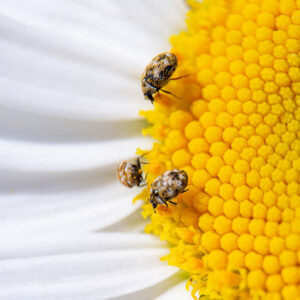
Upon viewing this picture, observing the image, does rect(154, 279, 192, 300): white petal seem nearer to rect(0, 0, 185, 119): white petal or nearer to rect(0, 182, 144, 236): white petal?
rect(0, 182, 144, 236): white petal

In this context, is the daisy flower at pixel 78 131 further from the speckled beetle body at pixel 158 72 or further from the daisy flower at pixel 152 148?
the speckled beetle body at pixel 158 72

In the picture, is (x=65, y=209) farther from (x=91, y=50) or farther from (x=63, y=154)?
(x=91, y=50)

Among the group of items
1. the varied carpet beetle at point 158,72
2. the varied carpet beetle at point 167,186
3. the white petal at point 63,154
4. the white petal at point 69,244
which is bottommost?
the white petal at point 69,244

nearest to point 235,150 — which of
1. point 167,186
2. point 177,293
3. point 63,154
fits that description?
point 167,186

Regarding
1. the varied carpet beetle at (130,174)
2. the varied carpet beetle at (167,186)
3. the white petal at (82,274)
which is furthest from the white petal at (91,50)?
the white petal at (82,274)

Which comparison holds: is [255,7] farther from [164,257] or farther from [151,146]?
[164,257]

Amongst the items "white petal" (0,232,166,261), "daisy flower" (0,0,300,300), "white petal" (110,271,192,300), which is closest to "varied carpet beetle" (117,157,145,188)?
"daisy flower" (0,0,300,300)

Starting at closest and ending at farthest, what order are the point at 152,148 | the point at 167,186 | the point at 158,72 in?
the point at 167,186 < the point at 158,72 < the point at 152,148
